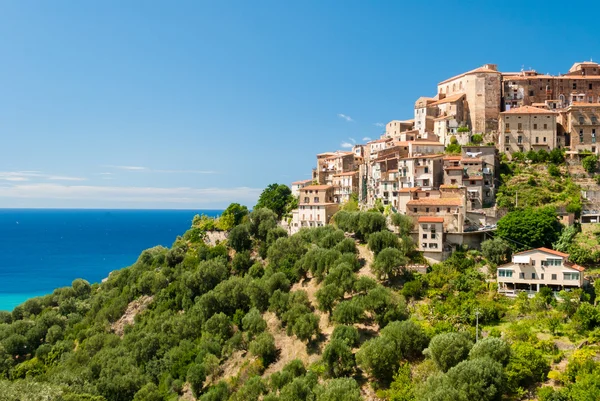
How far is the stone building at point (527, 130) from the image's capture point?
6369cm

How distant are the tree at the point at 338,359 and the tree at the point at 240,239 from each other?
2907 cm

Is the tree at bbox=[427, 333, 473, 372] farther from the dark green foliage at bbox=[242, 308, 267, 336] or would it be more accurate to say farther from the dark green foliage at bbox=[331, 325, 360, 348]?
the dark green foliage at bbox=[242, 308, 267, 336]

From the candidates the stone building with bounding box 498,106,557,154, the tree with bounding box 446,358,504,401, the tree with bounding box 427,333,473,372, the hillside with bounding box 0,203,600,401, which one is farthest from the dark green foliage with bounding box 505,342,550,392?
the stone building with bounding box 498,106,557,154

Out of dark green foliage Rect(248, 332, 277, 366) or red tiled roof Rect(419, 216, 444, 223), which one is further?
red tiled roof Rect(419, 216, 444, 223)

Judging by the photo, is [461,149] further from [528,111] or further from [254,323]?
[254,323]

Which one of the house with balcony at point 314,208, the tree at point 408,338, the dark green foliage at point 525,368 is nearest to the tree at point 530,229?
the tree at point 408,338

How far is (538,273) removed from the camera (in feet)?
144

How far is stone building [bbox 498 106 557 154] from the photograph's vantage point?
2507 inches

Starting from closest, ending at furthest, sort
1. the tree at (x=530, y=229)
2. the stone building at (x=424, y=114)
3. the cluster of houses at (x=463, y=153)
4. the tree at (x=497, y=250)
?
1. the tree at (x=497, y=250)
2. the tree at (x=530, y=229)
3. the cluster of houses at (x=463, y=153)
4. the stone building at (x=424, y=114)

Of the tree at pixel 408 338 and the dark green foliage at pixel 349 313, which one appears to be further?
the dark green foliage at pixel 349 313

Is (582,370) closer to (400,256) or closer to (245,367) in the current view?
(400,256)

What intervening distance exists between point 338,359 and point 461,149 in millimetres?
36682

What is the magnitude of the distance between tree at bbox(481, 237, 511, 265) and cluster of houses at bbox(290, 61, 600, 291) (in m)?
3.39

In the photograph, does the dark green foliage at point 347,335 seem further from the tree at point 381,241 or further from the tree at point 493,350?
the tree at point 381,241
